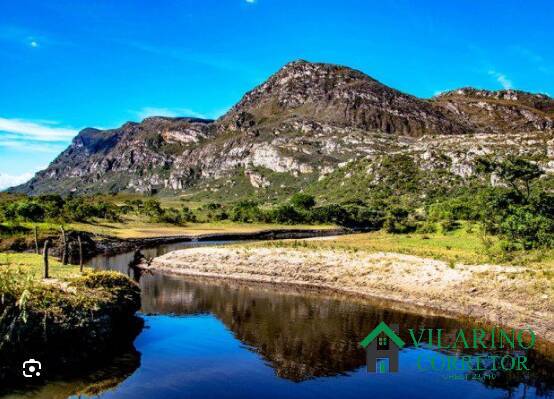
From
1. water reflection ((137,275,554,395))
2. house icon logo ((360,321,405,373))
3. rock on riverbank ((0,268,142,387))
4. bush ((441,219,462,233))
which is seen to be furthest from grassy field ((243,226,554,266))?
rock on riverbank ((0,268,142,387))

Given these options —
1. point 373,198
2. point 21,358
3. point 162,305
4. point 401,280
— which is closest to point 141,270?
point 162,305

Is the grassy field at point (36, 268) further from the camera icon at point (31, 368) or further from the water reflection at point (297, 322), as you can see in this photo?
the water reflection at point (297, 322)

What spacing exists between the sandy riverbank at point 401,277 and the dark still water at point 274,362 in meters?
4.09

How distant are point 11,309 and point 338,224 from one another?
14735 centimetres

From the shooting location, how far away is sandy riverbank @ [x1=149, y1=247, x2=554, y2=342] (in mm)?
39594

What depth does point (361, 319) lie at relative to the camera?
41.8 meters

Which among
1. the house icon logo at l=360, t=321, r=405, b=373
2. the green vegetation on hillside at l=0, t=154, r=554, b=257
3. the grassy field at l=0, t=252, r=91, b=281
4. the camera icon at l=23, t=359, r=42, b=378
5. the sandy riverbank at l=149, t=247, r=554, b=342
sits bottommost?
the house icon logo at l=360, t=321, r=405, b=373

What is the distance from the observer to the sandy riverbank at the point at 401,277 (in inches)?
1559

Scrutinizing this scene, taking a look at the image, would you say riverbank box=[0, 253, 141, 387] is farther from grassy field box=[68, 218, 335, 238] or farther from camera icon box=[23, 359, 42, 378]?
grassy field box=[68, 218, 335, 238]

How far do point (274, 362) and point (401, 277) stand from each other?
24.5m

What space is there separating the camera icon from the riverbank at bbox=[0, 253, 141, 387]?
0.24m

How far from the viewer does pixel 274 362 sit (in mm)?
31062

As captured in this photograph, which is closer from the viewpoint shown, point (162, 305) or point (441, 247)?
point (162, 305)

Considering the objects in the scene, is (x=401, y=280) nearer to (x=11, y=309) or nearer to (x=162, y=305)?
(x=162, y=305)
